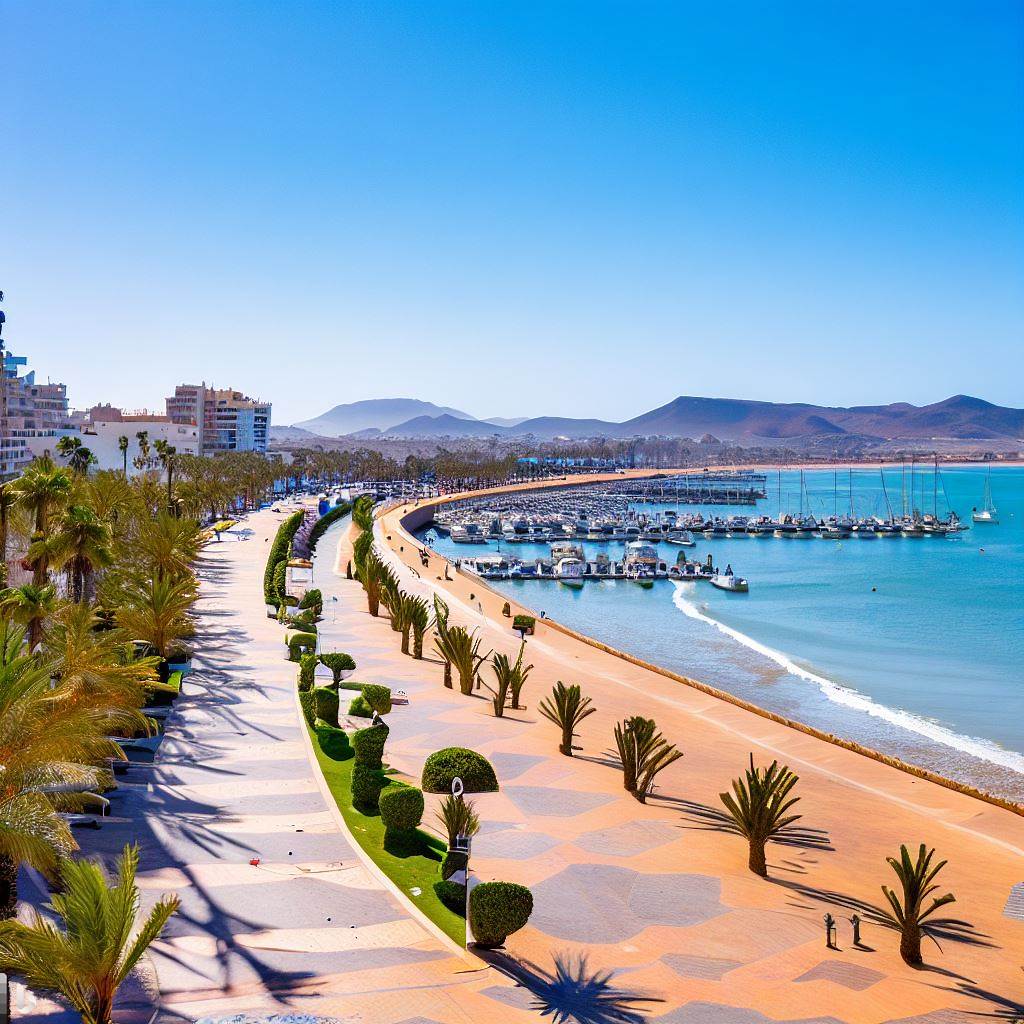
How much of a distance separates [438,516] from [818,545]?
148 feet

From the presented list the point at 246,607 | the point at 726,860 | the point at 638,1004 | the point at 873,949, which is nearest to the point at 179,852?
the point at 638,1004

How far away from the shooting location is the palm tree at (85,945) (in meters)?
9.45

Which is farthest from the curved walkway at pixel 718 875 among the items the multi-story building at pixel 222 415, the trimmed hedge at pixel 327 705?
the multi-story building at pixel 222 415

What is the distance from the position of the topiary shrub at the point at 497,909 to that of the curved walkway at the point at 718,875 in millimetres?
530

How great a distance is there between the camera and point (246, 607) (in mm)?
42219

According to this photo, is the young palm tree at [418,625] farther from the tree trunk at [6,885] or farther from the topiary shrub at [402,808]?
A: the tree trunk at [6,885]

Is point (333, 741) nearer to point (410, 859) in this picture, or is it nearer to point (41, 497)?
point (410, 859)

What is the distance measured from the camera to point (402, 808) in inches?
613

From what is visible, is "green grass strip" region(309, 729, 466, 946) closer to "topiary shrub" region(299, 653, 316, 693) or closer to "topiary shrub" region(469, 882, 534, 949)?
"topiary shrub" region(469, 882, 534, 949)

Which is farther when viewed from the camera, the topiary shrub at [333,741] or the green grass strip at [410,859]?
the topiary shrub at [333,741]

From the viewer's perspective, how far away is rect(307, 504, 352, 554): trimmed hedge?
78562mm

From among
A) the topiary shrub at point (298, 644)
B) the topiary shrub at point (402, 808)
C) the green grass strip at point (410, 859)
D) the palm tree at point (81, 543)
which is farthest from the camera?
the topiary shrub at point (298, 644)

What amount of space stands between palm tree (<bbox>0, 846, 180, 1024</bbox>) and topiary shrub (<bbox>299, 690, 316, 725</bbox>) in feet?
44.2

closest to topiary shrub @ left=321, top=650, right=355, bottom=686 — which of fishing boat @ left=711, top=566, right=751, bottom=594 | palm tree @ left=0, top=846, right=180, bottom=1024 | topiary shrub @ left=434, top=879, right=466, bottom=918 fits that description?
topiary shrub @ left=434, top=879, right=466, bottom=918
